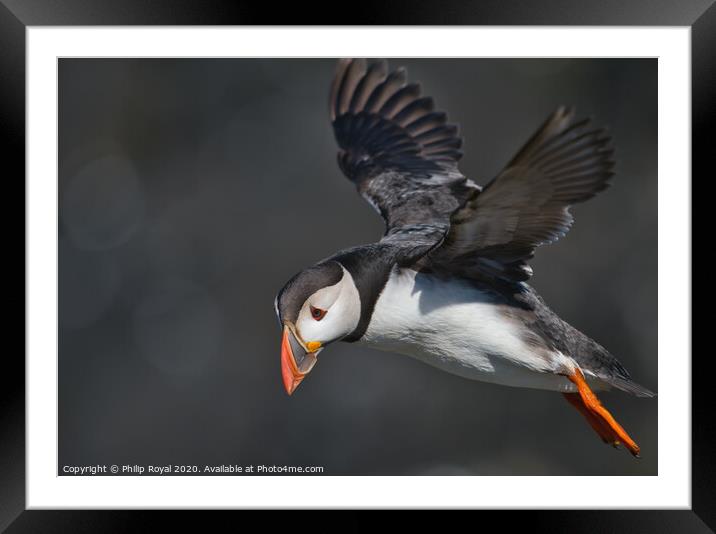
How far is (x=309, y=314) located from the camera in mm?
3107

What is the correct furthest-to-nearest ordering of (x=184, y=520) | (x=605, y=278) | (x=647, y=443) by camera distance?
1. (x=605, y=278)
2. (x=647, y=443)
3. (x=184, y=520)

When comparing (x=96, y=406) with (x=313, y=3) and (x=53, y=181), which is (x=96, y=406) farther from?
(x=313, y=3)

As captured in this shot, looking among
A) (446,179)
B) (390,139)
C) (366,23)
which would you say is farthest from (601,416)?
(390,139)

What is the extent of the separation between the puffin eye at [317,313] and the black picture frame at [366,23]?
981mm

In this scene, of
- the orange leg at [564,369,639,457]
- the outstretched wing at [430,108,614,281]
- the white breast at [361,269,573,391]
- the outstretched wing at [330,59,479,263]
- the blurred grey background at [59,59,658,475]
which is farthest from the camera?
the blurred grey background at [59,59,658,475]

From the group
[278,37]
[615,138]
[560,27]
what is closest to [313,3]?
[278,37]

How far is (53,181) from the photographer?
146 inches

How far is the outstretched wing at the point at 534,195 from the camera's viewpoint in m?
2.69

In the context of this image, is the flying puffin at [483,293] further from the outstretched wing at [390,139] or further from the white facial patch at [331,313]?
the outstretched wing at [390,139]

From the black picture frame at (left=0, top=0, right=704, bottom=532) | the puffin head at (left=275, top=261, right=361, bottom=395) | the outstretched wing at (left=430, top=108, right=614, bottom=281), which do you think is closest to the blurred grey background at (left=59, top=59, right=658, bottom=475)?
the black picture frame at (left=0, top=0, right=704, bottom=532)

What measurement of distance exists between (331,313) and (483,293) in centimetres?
63

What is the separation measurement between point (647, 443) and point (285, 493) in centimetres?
417

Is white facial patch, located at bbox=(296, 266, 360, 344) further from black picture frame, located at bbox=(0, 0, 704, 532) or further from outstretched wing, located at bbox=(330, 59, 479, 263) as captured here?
outstretched wing, located at bbox=(330, 59, 479, 263)

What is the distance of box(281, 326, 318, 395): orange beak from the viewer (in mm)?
3113
